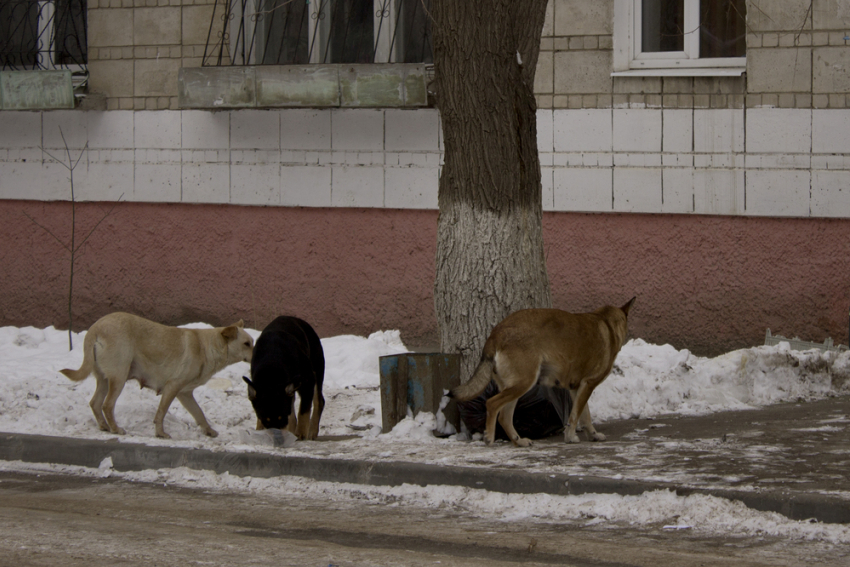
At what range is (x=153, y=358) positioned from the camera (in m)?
8.12

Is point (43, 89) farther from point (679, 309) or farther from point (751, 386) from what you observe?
point (751, 386)

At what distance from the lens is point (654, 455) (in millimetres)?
7043

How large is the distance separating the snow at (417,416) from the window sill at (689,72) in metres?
2.95

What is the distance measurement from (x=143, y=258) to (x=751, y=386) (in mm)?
7712

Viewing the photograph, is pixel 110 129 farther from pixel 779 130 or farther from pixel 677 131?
pixel 779 130

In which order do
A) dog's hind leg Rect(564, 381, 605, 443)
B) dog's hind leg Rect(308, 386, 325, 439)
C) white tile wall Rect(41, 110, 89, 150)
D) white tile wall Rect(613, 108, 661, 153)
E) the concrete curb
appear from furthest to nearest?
white tile wall Rect(41, 110, 89, 150) → white tile wall Rect(613, 108, 661, 153) → dog's hind leg Rect(308, 386, 325, 439) → dog's hind leg Rect(564, 381, 605, 443) → the concrete curb

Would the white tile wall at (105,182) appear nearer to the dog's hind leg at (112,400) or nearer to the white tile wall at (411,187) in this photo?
the white tile wall at (411,187)

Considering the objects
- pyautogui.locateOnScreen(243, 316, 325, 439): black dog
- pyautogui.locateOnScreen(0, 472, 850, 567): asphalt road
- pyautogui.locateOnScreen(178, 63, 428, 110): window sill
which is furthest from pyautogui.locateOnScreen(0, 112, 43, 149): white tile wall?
pyautogui.locateOnScreen(0, 472, 850, 567): asphalt road

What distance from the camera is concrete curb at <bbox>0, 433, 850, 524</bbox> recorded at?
18.6 ft

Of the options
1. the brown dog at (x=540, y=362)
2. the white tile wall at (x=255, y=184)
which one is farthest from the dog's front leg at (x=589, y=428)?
the white tile wall at (x=255, y=184)

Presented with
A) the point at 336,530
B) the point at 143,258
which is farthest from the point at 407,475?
the point at 143,258

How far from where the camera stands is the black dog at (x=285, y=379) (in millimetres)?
7562

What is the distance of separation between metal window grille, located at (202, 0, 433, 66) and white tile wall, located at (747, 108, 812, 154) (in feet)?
12.9

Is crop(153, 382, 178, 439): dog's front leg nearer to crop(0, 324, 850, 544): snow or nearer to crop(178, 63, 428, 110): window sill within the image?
crop(0, 324, 850, 544): snow
